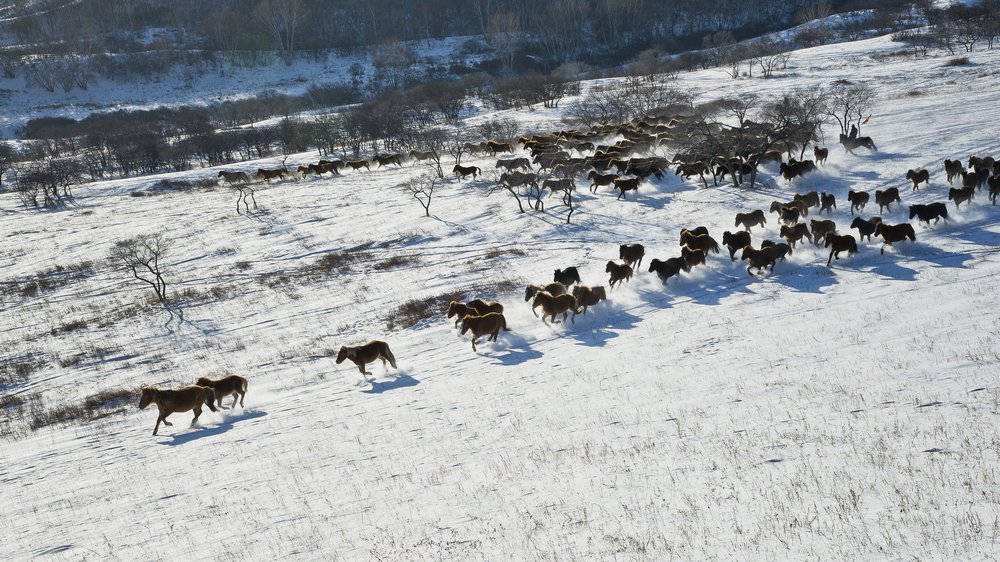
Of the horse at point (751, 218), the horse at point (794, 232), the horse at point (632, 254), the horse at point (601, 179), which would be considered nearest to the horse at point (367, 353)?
the horse at point (632, 254)

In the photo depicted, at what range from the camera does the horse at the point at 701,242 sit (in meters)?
21.9

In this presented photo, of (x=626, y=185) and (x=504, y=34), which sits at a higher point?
(x=504, y=34)

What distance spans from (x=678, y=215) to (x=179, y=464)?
24.2 m

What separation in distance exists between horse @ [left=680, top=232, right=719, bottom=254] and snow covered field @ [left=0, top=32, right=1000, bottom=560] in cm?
60

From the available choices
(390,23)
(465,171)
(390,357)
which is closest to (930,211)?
(390,357)

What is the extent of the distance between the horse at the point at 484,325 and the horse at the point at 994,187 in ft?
68.4

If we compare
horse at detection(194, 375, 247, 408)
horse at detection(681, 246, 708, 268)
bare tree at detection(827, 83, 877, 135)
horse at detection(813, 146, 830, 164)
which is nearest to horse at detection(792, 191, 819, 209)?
horse at detection(813, 146, 830, 164)

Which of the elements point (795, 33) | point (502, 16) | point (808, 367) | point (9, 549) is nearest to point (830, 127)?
point (808, 367)

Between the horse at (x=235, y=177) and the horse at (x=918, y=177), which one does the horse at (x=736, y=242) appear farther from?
the horse at (x=235, y=177)

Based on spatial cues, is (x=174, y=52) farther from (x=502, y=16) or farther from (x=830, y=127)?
(x=830, y=127)

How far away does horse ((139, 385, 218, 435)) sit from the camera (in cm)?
1362

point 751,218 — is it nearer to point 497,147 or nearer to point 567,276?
point 567,276

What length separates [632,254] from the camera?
2188 centimetres

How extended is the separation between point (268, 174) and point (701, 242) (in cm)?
4029
